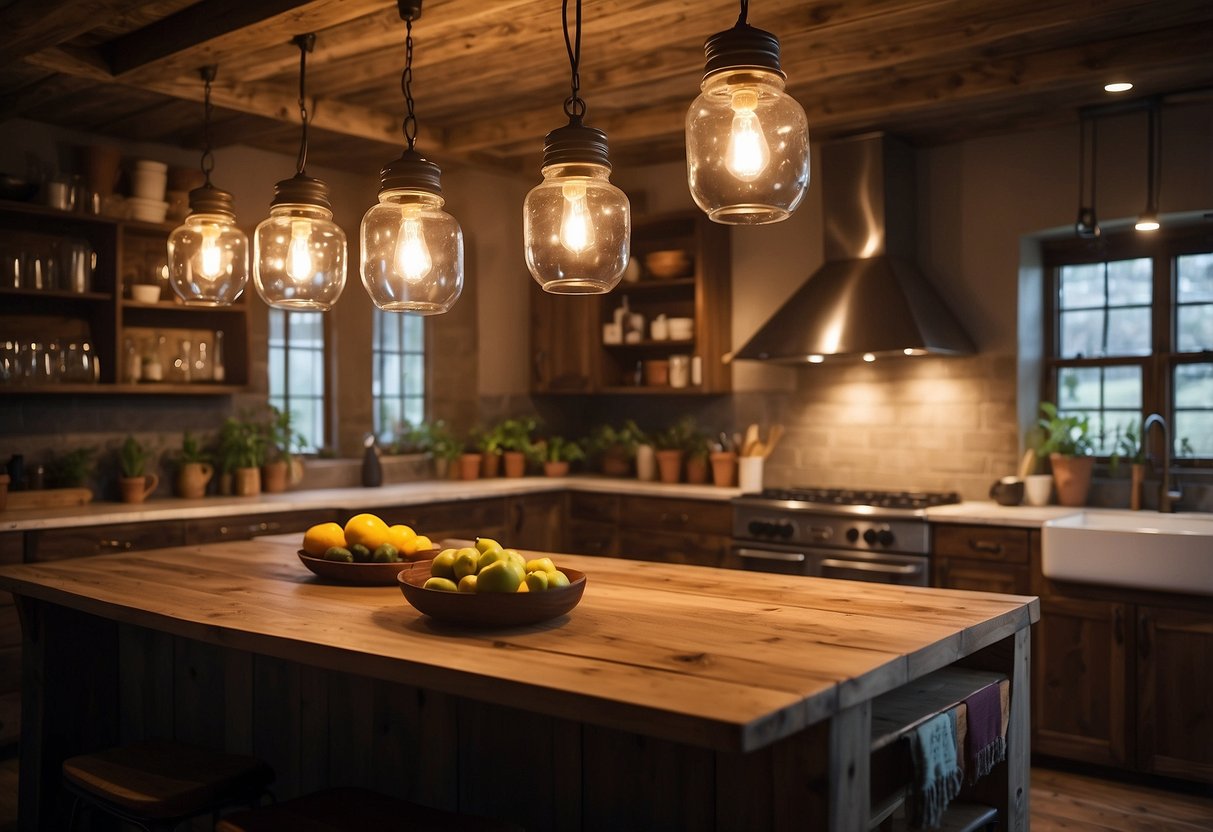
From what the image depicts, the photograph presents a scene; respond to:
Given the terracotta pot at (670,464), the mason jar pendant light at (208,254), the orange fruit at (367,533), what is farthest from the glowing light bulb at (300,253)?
the terracotta pot at (670,464)

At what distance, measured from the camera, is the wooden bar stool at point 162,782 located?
216 cm

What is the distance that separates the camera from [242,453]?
5094 mm

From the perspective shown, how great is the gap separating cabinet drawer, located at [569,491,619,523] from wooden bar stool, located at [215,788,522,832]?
3.54 m

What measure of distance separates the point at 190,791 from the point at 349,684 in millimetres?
476

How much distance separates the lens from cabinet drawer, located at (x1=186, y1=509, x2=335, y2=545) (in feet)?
14.5

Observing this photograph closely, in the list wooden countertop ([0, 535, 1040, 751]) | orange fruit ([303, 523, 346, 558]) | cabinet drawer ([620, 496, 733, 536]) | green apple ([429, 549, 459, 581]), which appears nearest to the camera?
wooden countertop ([0, 535, 1040, 751])

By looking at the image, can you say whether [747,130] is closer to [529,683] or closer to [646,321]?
[529,683]

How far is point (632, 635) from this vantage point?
6.82ft

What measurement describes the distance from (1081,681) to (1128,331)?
168 cm

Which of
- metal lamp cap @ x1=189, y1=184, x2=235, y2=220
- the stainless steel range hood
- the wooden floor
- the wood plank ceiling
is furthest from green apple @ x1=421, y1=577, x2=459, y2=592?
the stainless steel range hood

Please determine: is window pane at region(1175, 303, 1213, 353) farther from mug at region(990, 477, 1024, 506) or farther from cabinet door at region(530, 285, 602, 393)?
cabinet door at region(530, 285, 602, 393)

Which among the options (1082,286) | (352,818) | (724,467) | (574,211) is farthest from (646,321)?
(352,818)

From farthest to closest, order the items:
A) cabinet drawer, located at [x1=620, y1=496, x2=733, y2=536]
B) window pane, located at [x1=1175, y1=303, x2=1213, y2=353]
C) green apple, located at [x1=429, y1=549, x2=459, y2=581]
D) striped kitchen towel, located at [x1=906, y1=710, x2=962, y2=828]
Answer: cabinet drawer, located at [x1=620, y1=496, x2=733, y2=536] < window pane, located at [x1=1175, y1=303, x2=1213, y2=353] < green apple, located at [x1=429, y1=549, x2=459, y2=581] < striped kitchen towel, located at [x1=906, y1=710, x2=962, y2=828]

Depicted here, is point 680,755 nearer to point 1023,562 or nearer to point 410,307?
point 410,307
